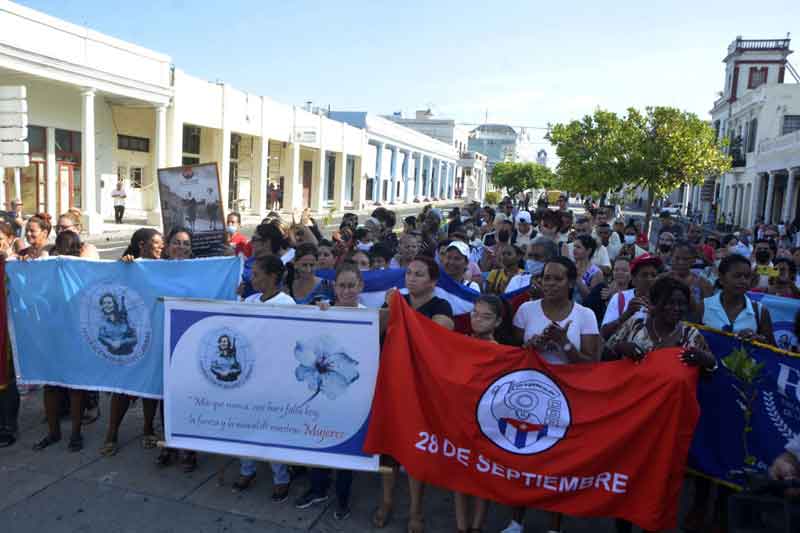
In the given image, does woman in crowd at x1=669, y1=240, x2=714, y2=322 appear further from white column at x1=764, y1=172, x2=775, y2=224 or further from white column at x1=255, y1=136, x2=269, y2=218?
white column at x1=764, y1=172, x2=775, y2=224

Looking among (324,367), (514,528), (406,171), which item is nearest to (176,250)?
(324,367)

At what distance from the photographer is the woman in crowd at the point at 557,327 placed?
400 centimetres

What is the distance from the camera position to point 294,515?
431cm

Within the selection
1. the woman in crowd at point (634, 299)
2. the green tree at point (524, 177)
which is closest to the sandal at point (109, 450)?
the woman in crowd at point (634, 299)

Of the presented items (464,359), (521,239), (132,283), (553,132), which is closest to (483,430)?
(464,359)

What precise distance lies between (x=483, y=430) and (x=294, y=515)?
146 cm

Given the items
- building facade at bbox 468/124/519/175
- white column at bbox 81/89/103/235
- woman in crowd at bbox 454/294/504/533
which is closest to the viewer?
woman in crowd at bbox 454/294/504/533

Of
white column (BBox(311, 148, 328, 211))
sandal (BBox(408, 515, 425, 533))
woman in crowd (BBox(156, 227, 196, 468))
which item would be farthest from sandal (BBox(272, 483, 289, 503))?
white column (BBox(311, 148, 328, 211))

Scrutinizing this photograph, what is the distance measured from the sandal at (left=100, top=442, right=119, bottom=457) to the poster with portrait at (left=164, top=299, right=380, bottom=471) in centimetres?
74

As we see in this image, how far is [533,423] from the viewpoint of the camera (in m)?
3.95

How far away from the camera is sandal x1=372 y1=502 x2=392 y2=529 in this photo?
4234 millimetres

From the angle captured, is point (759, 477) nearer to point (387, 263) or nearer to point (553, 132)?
point (387, 263)

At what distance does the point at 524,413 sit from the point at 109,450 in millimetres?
3421

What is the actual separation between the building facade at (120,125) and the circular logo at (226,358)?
17433mm
